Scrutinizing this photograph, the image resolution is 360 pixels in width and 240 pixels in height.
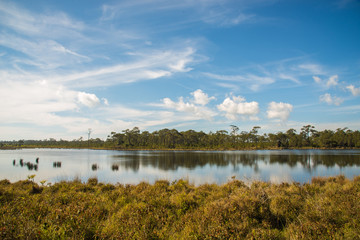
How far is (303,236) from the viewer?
13.5 feet

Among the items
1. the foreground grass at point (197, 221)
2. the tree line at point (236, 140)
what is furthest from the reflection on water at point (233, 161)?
the tree line at point (236, 140)

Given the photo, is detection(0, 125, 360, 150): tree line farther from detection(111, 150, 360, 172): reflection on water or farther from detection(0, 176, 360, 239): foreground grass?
detection(0, 176, 360, 239): foreground grass

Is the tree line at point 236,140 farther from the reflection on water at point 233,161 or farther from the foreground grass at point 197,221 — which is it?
the foreground grass at point 197,221

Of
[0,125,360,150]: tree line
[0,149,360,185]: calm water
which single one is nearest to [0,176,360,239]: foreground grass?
[0,149,360,185]: calm water

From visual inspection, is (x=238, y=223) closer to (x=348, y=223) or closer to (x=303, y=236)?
(x=303, y=236)

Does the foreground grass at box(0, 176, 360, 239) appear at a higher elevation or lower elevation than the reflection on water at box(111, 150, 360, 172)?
higher

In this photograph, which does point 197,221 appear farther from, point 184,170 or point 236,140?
point 236,140

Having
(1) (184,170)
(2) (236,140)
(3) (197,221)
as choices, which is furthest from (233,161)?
(2) (236,140)

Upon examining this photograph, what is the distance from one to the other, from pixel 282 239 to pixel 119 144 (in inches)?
4611

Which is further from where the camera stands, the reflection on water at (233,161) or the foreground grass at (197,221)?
the reflection on water at (233,161)

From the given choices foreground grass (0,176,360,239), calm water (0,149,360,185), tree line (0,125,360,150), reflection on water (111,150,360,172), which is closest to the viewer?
foreground grass (0,176,360,239)

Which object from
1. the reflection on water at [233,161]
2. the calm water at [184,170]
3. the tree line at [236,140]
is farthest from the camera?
the tree line at [236,140]

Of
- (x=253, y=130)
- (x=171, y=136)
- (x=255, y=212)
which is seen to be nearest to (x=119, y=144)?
(x=171, y=136)

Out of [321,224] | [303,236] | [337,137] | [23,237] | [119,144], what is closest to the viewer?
[23,237]
